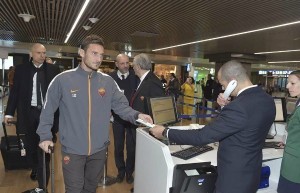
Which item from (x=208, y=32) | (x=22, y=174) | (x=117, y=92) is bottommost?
(x=22, y=174)

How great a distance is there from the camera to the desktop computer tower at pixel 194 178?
203cm

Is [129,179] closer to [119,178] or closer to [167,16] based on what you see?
[119,178]

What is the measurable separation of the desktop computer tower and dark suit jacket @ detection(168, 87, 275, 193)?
22cm

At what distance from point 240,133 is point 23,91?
2371 mm

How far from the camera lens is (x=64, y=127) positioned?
208 cm

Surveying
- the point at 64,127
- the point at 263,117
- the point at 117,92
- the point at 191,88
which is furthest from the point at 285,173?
the point at 191,88

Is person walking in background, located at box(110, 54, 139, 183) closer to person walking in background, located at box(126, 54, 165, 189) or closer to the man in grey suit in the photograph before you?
person walking in background, located at box(126, 54, 165, 189)

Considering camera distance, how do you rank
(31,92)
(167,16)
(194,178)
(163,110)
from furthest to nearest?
(167,16) → (31,92) → (163,110) → (194,178)

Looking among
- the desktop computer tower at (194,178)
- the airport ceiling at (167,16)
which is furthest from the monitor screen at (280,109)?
the airport ceiling at (167,16)

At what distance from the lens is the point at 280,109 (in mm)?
3322

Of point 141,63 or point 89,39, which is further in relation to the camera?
point 141,63

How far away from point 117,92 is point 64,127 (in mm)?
543

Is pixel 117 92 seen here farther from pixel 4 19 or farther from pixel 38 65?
pixel 4 19

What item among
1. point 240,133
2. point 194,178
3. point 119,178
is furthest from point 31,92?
point 240,133
